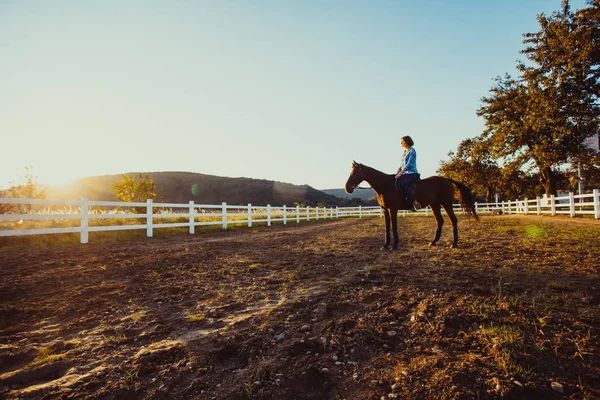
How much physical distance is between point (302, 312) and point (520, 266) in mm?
3880

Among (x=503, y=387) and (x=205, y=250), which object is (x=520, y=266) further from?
(x=205, y=250)

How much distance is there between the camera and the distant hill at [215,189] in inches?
3374

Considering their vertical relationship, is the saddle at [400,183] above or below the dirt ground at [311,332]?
above

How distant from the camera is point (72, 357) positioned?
246cm

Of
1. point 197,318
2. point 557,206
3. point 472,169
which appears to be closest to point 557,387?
point 197,318

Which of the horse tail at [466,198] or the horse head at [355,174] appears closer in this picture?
the horse head at [355,174]

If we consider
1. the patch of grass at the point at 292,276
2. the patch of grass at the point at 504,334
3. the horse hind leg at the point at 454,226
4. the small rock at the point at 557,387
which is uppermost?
the horse hind leg at the point at 454,226

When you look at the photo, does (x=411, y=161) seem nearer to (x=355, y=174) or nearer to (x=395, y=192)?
(x=395, y=192)

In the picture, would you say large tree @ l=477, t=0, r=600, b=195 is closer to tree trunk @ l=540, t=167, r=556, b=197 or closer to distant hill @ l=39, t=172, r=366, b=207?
tree trunk @ l=540, t=167, r=556, b=197

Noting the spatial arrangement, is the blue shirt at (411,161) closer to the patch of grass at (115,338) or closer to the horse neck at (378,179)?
the horse neck at (378,179)

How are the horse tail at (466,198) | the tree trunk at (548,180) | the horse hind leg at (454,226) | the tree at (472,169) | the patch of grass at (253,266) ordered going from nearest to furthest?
the patch of grass at (253,266), the horse hind leg at (454,226), the horse tail at (466,198), the tree trunk at (548,180), the tree at (472,169)

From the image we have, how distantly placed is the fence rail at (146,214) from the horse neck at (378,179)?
7.62 meters

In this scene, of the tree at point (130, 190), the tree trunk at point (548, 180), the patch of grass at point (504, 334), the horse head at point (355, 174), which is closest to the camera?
the patch of grass at point (504, 334)

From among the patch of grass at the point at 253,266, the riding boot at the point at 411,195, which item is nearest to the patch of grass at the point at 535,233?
the riding boot at the point at 411,195
